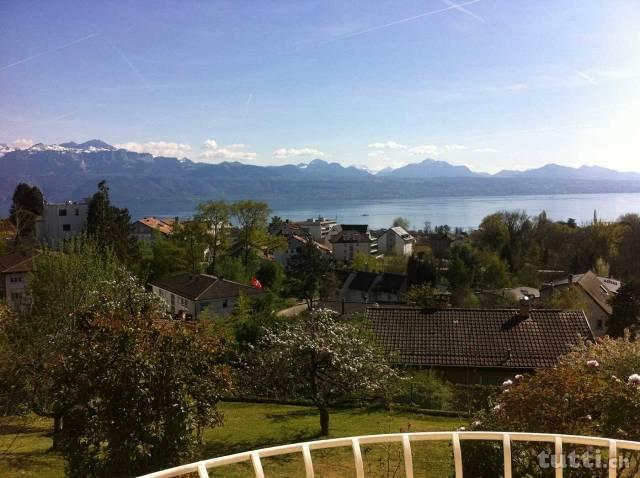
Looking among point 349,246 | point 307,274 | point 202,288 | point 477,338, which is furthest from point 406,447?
point 349,246

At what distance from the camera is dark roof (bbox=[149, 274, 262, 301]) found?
33.5m

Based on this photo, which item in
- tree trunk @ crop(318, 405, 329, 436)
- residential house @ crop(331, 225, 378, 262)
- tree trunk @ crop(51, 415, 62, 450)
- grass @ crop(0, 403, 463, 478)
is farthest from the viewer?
residential house @ crop(331, 225, 378, 262)

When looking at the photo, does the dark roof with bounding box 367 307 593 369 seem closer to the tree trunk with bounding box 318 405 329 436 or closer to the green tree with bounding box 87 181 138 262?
the tree trunk with bounding box 318 405 329 436

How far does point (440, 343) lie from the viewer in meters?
17.9

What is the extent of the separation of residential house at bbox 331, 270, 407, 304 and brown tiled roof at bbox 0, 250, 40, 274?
98.4 feet

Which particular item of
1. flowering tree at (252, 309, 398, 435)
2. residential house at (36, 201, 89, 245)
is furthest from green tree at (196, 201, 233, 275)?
flowering tree at (252, 309, 398, 435)

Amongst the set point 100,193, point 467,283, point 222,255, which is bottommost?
point 467,283

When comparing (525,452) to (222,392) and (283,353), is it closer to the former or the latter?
(222,392)

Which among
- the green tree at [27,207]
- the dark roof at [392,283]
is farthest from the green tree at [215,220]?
the dark roof at [392,283]

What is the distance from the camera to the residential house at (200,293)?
32938 millimetres

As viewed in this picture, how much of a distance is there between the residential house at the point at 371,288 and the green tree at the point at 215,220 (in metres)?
14.1

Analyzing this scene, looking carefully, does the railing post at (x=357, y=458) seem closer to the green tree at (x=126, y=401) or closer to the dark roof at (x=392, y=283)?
the green tree at (x=126, y=401)

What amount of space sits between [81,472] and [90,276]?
8.09 metres

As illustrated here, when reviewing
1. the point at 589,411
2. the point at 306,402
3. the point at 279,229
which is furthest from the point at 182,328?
the point at 279,229
